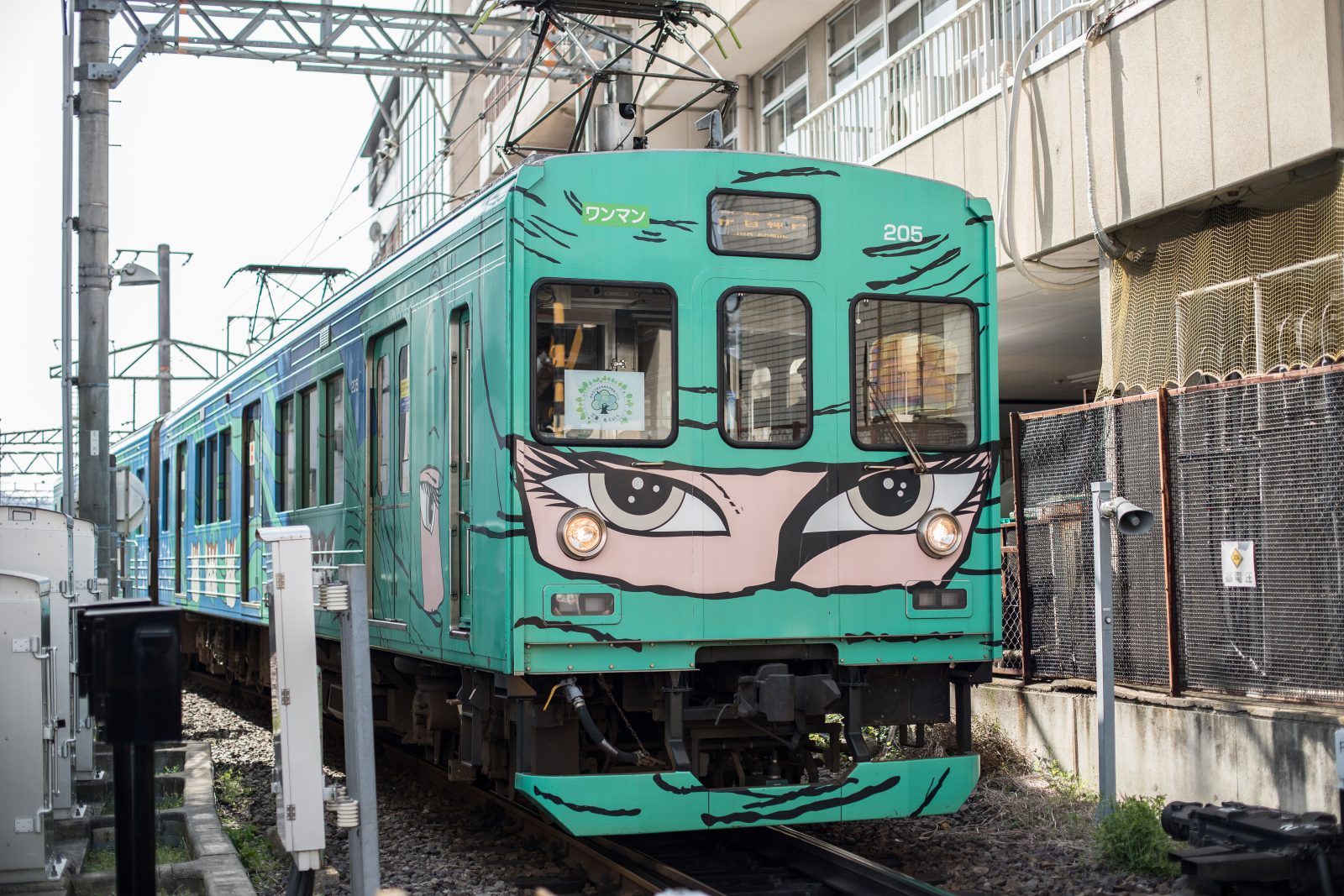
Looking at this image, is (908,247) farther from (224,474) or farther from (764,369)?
(224,474)

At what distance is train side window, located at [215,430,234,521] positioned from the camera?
1420 cm

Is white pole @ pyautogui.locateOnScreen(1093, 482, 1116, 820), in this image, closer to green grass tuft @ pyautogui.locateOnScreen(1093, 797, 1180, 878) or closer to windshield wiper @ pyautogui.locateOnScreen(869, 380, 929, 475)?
green grass tuft @ pyautogui.locateOnScreen(1093, 797, 1180, 878)

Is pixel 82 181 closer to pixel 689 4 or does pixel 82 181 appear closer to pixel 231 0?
pixel 231 0

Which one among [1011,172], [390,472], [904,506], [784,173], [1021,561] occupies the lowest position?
[1021,561]

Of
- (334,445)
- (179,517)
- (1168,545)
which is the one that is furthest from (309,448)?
(179,517)

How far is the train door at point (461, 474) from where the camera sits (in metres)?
7.12

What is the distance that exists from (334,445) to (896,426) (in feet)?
14.5

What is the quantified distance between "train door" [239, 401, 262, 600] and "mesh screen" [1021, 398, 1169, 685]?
640cm

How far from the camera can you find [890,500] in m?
7.16

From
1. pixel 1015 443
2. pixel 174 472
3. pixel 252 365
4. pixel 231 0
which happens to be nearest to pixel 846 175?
pixel 1015 443

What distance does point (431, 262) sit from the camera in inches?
312

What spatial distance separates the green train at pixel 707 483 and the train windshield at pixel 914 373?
0.04 ft

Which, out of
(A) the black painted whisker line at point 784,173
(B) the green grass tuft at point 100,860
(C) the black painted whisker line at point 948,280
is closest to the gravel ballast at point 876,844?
(B) the green grass tuft at point 100,860

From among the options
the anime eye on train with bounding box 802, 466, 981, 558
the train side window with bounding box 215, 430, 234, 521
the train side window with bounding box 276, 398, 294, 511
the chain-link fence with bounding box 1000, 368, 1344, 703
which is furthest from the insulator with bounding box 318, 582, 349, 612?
the train side window with bounding box 215, 430, 234, 521
